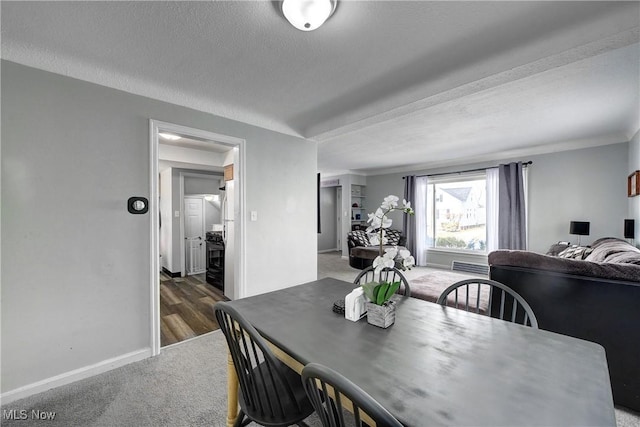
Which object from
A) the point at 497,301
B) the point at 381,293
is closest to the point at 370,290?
the point at 381,293

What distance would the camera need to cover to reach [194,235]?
5.18 meters

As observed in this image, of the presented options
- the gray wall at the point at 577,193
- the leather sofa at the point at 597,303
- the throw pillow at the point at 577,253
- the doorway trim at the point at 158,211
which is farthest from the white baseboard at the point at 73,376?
the gray wall at the point at 577,193

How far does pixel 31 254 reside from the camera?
1784mm

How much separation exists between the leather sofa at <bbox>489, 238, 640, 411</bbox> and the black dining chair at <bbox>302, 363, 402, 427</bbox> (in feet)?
6.04

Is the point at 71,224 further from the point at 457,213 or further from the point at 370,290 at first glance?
the point at 457,213

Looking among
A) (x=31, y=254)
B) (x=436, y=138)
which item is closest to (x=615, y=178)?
(x=436, y=138)

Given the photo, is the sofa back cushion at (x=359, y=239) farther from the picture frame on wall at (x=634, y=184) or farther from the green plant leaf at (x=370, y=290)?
the green plant leaf at (x=370, y=290)

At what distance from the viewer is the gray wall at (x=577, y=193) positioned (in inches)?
152

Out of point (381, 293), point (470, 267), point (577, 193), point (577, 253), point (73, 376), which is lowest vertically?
Answer: point (73, 376)

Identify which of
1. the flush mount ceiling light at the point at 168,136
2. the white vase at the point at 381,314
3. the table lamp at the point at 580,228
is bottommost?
the white vase at the point at 381,314

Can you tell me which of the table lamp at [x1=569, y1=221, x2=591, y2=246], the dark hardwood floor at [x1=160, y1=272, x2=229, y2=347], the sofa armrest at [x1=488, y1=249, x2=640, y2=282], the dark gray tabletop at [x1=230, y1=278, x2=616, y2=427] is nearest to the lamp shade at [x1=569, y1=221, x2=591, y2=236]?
the table lamp at [x1=569, y1=221, x2=591, y2=246]

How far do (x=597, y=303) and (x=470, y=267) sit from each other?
12.8 ft

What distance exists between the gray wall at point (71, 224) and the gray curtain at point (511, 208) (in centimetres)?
527

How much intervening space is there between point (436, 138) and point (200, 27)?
11.7 feet
